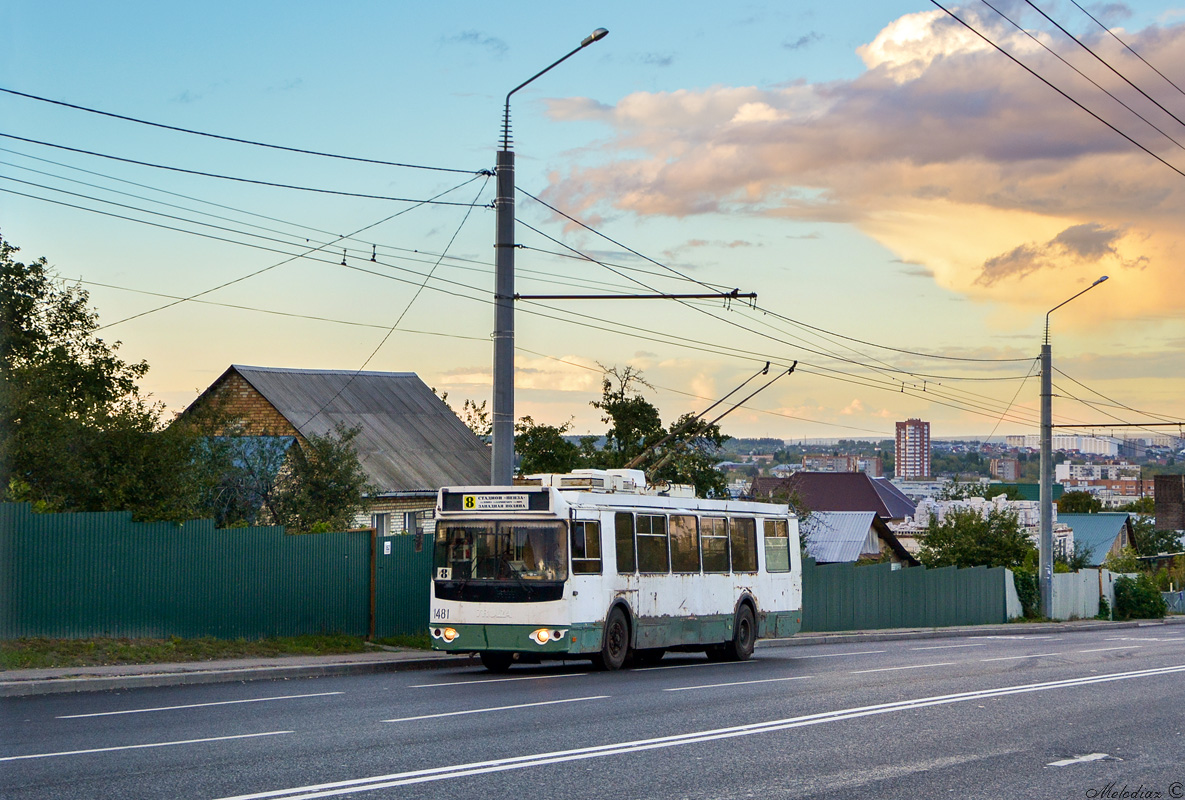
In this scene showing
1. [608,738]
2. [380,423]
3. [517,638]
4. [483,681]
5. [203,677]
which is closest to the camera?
[608,738]

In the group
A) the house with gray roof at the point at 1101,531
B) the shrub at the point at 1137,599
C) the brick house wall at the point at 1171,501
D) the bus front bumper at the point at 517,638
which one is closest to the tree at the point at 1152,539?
the house with gray roof at the point at 1101,531

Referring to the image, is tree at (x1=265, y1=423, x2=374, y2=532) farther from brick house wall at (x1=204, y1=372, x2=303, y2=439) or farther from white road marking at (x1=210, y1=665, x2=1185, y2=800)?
white road marking at (x1=210, y1=665, x2=1185, y2=800)

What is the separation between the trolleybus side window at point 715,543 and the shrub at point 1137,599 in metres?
39.7

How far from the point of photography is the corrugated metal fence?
18.7 meters

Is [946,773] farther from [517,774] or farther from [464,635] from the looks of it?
[464,635]

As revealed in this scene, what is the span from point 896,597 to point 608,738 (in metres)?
32.1

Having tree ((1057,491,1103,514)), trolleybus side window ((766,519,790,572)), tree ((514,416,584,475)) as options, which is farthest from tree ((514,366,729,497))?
tree ((1057,491,1103,514))

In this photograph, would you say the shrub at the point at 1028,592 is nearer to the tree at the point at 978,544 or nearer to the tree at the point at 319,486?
the tree at the point at 978,544

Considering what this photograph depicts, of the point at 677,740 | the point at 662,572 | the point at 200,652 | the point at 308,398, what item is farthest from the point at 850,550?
the point at 677,740

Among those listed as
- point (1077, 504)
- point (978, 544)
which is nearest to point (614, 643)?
point (978, 544)

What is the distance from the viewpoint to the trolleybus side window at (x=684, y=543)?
2208cm

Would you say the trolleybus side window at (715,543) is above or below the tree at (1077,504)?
below

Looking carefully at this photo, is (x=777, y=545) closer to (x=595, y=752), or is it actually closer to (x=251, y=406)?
(x=595, y=752)

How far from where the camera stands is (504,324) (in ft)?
70.7
